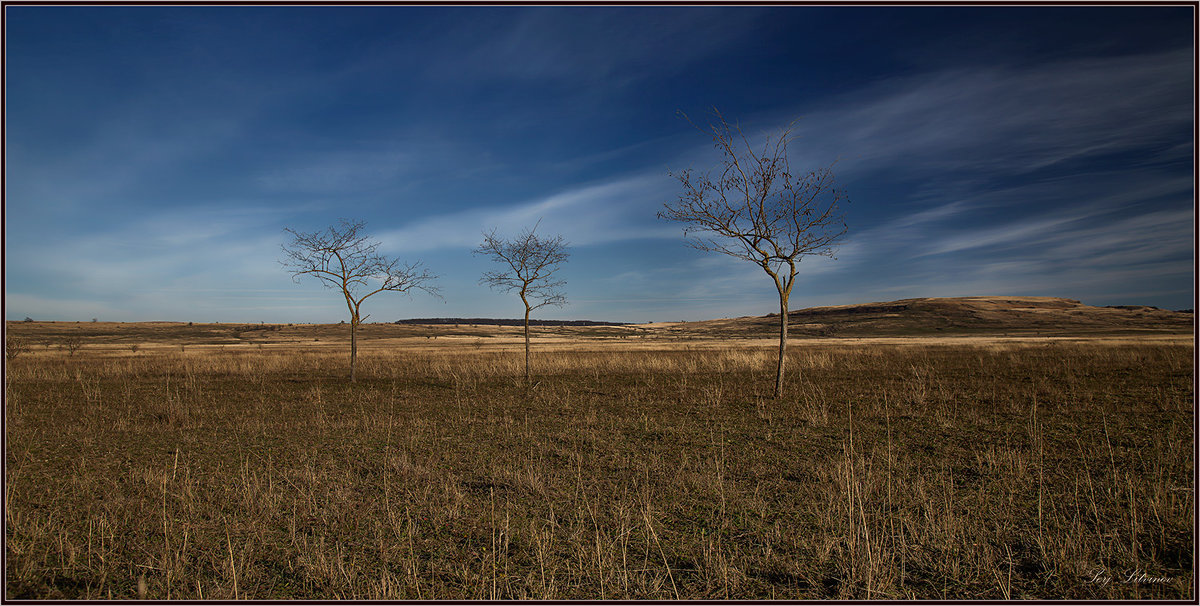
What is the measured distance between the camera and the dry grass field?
4035 mm

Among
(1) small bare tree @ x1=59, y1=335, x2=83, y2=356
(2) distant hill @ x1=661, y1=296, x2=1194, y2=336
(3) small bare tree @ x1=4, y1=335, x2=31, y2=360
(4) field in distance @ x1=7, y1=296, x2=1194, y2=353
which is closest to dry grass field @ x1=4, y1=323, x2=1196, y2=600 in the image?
(3) small bare tree @ x1=4, y1=335, x2=31, y2=360

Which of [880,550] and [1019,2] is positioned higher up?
[1019,2]

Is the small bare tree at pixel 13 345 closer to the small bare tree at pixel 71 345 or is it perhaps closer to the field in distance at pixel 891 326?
the small bare tree at pixel 71 345

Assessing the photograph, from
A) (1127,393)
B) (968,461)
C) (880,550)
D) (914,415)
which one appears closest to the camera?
(880,550)

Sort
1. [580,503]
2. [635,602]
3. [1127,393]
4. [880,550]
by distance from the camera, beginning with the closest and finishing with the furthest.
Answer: [635,602] < [880,550] < [580,503] < [1127,393]

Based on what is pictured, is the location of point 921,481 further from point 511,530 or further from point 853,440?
point 511,530

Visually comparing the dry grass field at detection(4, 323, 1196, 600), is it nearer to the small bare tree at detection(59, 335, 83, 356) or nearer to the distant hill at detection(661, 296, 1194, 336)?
the small bare tree at detection(59, 335, 83, 356)

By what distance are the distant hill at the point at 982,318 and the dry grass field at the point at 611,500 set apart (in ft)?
343

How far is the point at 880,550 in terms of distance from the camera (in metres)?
4.36

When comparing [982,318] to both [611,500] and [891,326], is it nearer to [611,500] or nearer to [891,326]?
[891,326]

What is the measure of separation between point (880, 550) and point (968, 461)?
400 centimetres

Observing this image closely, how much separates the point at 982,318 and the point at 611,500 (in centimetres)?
14594

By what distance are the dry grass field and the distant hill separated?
10469 centimetres

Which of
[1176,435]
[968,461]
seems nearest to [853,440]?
[968,461]
